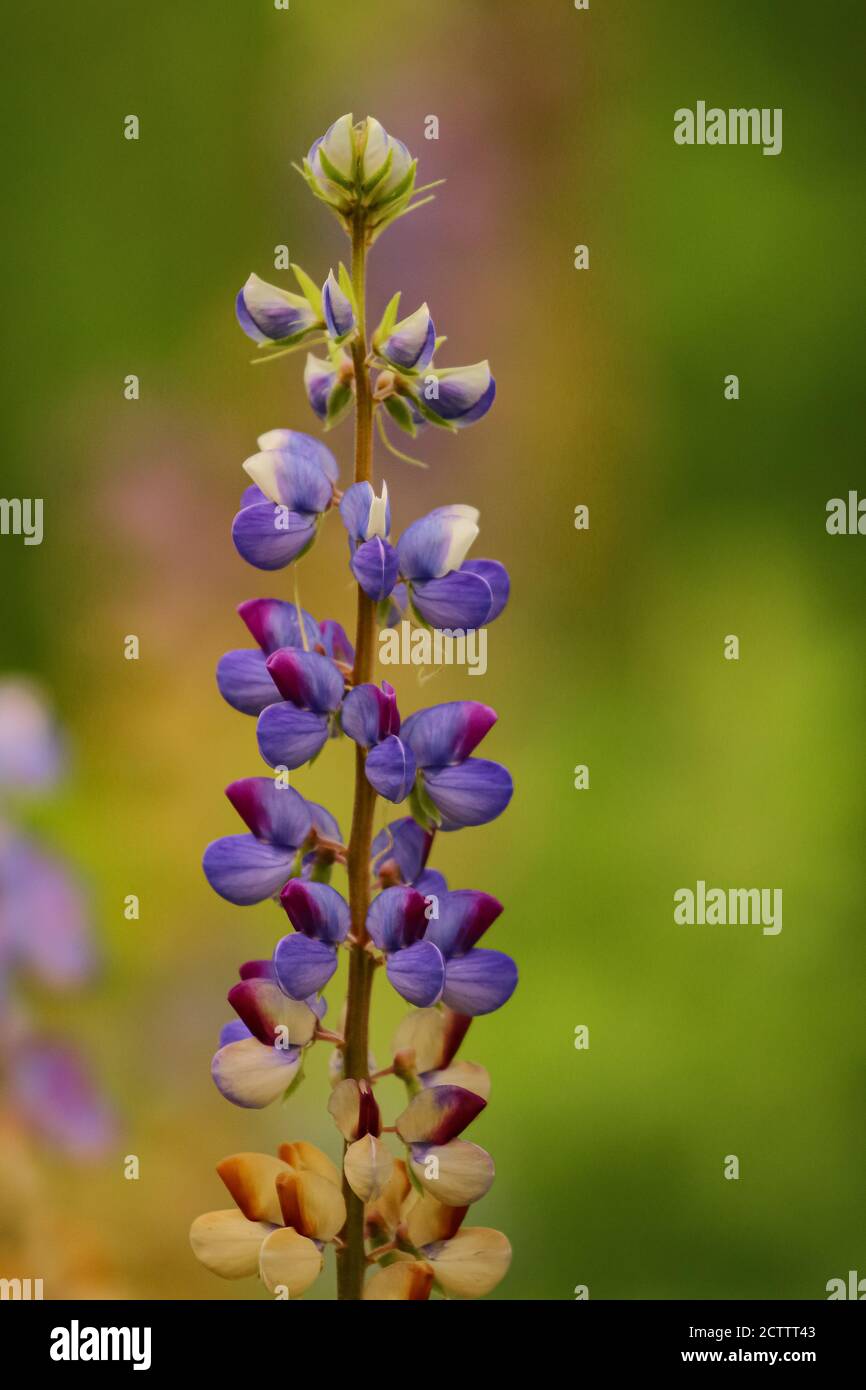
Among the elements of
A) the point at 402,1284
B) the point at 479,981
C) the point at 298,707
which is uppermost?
the point at 298,707

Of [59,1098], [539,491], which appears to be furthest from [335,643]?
[539,491]

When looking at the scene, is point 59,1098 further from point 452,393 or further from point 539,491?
point 539,491

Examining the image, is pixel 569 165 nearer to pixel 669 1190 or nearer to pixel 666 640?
pixel 666 640

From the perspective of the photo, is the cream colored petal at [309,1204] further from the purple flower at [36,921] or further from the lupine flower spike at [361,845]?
the purple flower at [36,921]

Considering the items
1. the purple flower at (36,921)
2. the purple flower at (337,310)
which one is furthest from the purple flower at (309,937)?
the purple flower at (36,921)

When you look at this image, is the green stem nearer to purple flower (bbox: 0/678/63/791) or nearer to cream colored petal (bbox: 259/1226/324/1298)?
cream colored petal (bbox: 259/1226/324/1298)
